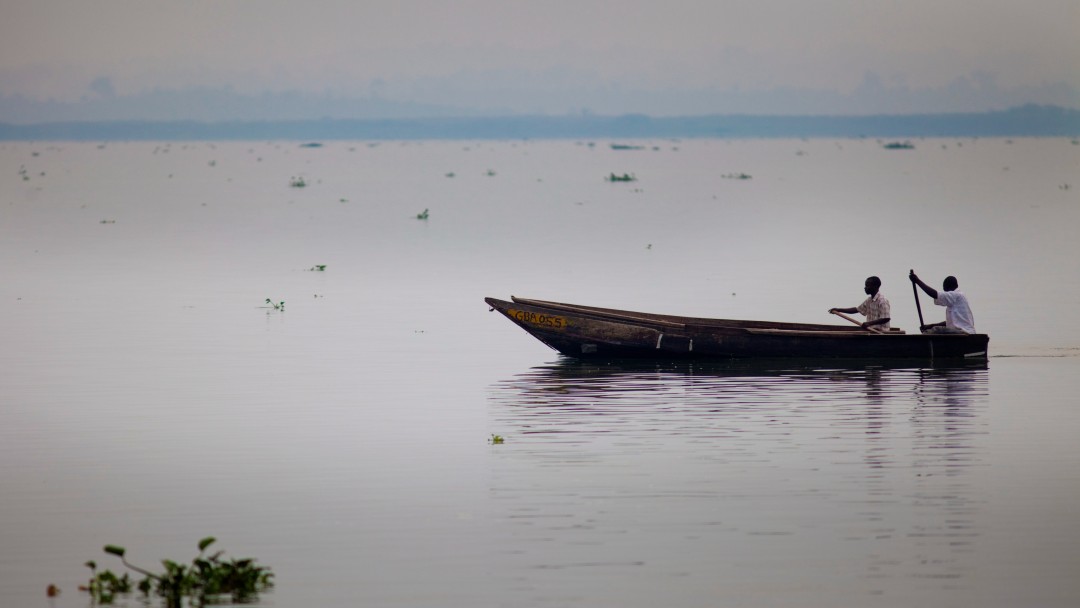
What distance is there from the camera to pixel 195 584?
39.0 ft

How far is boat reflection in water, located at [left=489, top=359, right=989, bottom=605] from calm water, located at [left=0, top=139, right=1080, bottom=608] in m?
0.05

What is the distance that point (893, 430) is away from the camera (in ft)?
59.1

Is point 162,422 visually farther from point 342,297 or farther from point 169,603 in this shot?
point 342,297

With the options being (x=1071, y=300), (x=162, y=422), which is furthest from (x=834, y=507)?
(x=1071, y=300)

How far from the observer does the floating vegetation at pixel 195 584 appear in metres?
11.8

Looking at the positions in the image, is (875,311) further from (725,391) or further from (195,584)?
(195,584)

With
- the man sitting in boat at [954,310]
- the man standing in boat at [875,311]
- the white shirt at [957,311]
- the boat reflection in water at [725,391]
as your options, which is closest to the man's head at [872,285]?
the man standing in boat at [875,311]

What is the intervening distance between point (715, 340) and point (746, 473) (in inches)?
296

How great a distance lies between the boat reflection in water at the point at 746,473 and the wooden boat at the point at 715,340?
40 centimetres

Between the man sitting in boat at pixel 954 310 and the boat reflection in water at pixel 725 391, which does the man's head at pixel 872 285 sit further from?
the boat reflection in water at pixel 725 391

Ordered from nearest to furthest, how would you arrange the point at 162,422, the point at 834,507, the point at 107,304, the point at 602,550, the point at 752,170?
1. the point at 602,550
2. the point at 834,507
3. the point at 162,422
4. the point at 107,304
5. the point at 752,170

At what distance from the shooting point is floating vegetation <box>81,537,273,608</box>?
1181cm

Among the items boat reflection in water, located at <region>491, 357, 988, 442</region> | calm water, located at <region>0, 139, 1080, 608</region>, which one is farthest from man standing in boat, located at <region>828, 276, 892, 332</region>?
calm water, located at <region>0, 139, 1080, 608</region>

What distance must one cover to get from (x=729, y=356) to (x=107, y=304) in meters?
14.0
